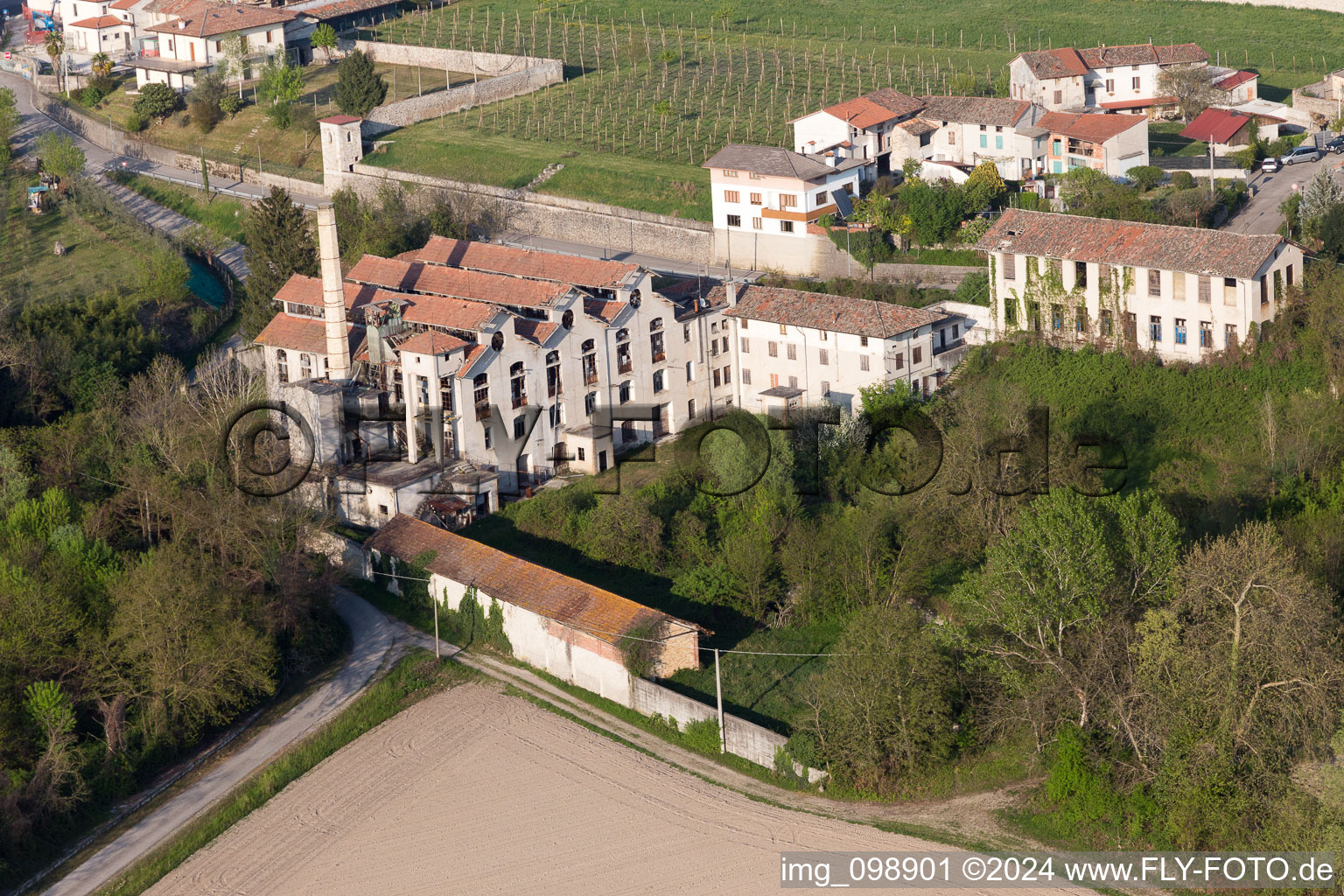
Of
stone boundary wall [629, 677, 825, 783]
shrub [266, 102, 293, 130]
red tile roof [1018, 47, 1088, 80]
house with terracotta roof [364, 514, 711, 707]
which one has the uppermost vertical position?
red tile roof [1018, 47, 1088, 80]

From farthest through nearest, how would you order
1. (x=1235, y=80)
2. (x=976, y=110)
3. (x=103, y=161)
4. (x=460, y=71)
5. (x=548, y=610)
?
(x=460, y=71)
(x=103, y=161)
(x=1235, y=80)
(x=976, y=110)
(x=548, y=610)

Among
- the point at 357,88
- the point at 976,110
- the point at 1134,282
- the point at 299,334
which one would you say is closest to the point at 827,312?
the point at 1134,282

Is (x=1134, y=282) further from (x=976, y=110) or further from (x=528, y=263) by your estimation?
(x=528, y=263)

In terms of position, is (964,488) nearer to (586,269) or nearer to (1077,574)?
(1077,574)

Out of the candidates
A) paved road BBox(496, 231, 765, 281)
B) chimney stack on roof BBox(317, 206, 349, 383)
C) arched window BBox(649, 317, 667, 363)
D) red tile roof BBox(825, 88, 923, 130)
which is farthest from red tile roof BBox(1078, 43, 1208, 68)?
chimney stack on roof BBox(317, 206, 349, 383)

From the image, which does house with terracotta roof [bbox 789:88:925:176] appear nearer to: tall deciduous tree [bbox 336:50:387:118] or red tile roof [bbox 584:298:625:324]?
red tile roof [bbox 584:298:625:324]

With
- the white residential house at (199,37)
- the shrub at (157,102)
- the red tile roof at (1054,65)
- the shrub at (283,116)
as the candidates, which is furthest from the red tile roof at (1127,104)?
the shrub at (157,102)

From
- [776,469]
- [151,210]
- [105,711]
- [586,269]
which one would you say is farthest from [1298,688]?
[151,210]
